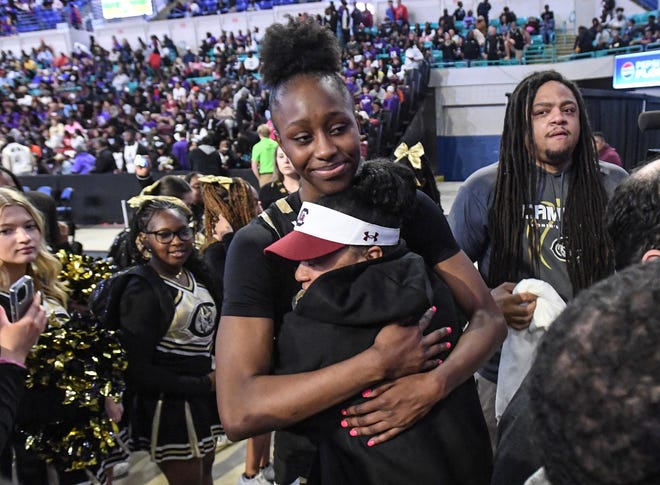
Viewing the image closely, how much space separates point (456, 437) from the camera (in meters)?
1.17

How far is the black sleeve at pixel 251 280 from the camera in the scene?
1.23 meters

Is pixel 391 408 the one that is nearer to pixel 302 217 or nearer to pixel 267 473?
pixel 302 217

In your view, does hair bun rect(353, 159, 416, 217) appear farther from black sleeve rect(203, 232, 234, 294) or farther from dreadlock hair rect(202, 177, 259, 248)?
dreadlock hair rect(202, 177, 259, 248)

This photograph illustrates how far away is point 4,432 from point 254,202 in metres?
2.47

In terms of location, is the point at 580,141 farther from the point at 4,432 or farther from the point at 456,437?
the point at 4,432

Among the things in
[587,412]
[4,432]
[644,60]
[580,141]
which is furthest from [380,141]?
[587,412]

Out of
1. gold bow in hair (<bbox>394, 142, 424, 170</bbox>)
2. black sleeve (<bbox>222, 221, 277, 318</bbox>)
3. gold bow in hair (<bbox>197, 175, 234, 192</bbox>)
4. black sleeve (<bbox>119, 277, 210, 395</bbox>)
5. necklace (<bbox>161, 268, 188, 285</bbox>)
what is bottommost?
black sleeve (<bbox>119, 277, 210, 395</bbox>)

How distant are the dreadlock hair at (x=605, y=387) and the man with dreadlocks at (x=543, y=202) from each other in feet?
4.83

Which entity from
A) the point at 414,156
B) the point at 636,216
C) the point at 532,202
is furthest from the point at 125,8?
the point at 636,216

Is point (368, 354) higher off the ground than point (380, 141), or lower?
higher

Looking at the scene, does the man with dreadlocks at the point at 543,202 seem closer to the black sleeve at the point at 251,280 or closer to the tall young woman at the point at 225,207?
the black sleeve at the point at 251,280

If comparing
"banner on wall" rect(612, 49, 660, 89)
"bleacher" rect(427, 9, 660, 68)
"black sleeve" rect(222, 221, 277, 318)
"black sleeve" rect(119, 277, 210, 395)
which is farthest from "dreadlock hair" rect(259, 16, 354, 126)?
"bleacher" rect(427, 9, 660, 68)

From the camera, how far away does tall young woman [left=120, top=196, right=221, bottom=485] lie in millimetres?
2439

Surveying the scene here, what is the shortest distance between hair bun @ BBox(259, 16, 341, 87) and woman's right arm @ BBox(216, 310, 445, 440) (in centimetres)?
55
